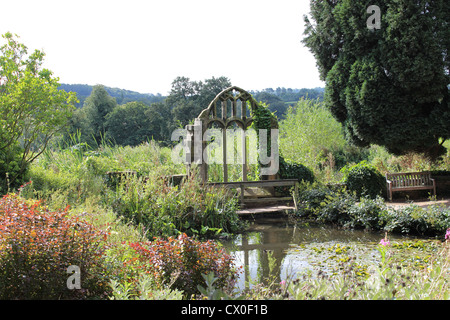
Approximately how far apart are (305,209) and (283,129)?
1331 cm

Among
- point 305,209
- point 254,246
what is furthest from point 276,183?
point 254,246

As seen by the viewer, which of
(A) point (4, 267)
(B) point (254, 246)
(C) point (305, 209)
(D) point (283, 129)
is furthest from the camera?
(D) point (283, 129)

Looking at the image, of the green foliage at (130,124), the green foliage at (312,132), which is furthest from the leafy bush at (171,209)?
the green foliage at (130,124)

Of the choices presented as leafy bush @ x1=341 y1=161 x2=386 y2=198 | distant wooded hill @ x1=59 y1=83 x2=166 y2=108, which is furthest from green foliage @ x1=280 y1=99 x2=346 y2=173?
distant wooded hill @ x1=59 y1=83 x2=166 y2=108

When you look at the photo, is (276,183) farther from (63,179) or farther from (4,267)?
(4,267)

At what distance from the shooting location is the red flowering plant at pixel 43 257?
264cm

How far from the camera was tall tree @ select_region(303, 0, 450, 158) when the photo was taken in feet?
32.0

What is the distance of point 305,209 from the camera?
8.69 metres

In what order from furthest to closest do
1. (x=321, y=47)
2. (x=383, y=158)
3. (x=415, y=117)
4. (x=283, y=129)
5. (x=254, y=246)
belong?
(x=283, y=129) → (x=383, y=158) → (x=321, y=47) → (x=415, y=117) → (x=254, y=246)

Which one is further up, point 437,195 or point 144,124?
point 144,124

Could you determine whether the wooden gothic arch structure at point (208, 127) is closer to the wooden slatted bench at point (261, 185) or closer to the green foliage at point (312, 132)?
the wooden slatted bench at point (261, 185)

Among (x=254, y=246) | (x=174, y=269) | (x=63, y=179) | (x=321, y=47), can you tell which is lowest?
(x=254, y=246)

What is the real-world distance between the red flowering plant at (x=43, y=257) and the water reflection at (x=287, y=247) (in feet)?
5.92

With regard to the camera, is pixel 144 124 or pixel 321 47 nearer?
pixel 321 47
